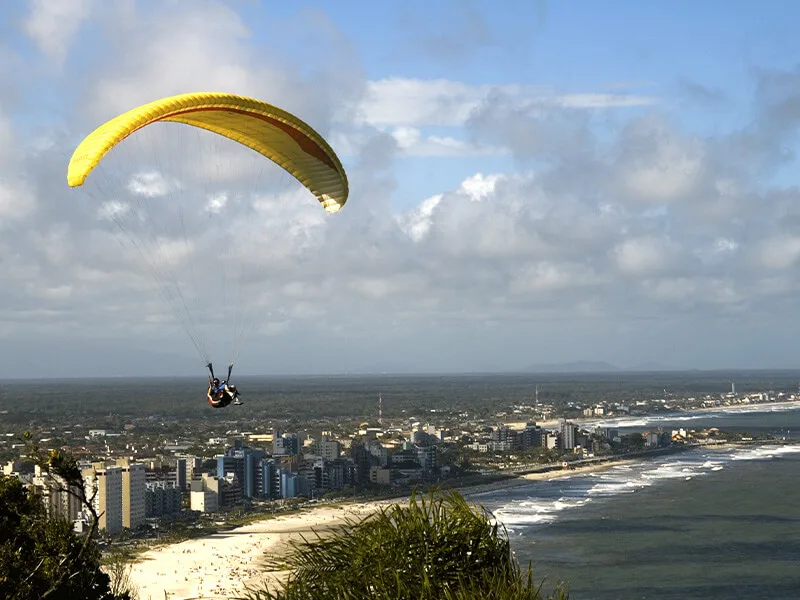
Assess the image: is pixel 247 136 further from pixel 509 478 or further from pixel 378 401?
pixel 378 401

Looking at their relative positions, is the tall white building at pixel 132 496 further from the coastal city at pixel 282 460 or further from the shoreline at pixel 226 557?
the shoreline at pixel 226 557

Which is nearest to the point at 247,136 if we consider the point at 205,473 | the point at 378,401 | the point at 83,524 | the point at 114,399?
the point at 83,524

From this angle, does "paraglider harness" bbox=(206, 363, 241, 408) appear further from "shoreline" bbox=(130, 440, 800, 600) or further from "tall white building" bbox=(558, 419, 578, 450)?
"tall white building" bbox=(558, 419, 578, 450)

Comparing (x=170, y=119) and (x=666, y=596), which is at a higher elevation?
(x=170, y=119)

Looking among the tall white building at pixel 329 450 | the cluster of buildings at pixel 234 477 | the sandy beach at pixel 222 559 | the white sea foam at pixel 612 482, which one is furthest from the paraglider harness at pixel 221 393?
the tall white building at pixel 329 450

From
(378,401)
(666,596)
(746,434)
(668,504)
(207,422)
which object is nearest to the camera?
(666,596)

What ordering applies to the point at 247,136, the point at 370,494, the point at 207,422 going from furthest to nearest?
the point at 207,422 → the point at 370,494 → the point at 247,136

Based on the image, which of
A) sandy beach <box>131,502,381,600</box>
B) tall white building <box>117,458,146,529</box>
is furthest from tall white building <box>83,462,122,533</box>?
sandy beach <box>131,502,381,600</box>

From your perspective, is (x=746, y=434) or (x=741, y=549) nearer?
(x=741, y=549)
